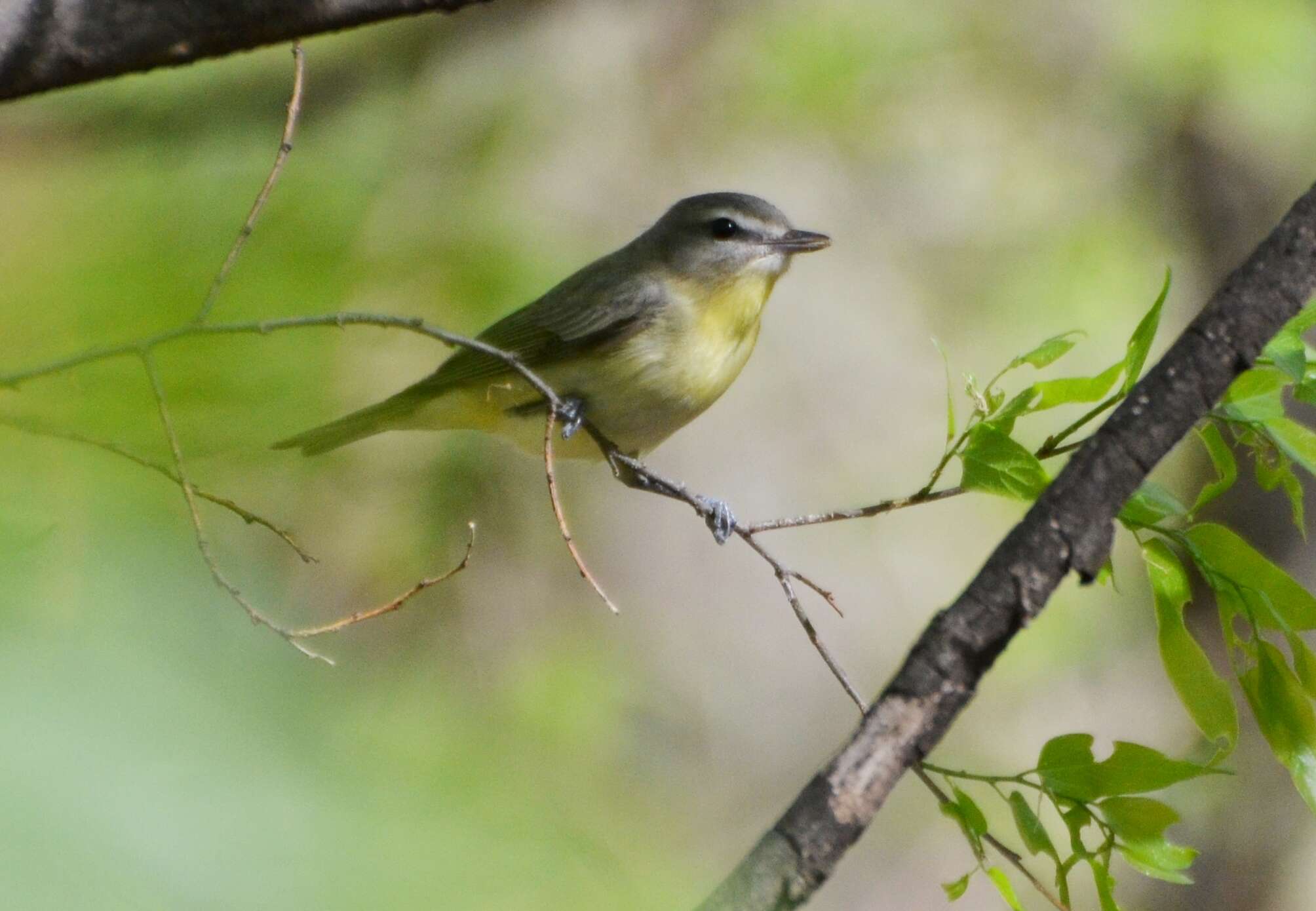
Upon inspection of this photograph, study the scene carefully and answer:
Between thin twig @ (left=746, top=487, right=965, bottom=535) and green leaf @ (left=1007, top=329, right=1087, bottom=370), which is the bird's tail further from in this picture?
green leaf @ (left=1007, top=329, right=1087, bottom=370)

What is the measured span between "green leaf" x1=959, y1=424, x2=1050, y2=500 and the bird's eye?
2013 mm

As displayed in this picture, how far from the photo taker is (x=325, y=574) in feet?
9.31

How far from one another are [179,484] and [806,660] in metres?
5.55

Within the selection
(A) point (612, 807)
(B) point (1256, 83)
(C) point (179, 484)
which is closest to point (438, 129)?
(B) point (1256, 83)

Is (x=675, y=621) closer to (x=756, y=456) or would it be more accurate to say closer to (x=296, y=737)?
(x=756, y=456)

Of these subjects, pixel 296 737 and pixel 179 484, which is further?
pixel 179 484

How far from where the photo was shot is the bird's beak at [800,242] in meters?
3.39

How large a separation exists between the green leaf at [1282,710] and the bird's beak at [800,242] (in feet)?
6.67

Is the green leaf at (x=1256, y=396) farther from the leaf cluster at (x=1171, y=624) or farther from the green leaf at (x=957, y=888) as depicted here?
the green leaf at (x=957, y=888)

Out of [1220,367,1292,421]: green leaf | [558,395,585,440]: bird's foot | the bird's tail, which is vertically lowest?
[1220,367,1292,421]: green leaf

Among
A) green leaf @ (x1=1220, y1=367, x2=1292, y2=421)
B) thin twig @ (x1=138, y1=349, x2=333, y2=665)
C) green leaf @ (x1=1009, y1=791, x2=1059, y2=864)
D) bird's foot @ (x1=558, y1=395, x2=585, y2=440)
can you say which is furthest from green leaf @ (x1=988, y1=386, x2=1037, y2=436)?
bird's foot @ (x1=558, y1=395, x2=585, y2=440)

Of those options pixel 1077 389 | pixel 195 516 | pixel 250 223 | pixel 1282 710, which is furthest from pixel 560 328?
pixel 195 516

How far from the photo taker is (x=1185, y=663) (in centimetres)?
153

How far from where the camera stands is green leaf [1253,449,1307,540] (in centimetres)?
160
